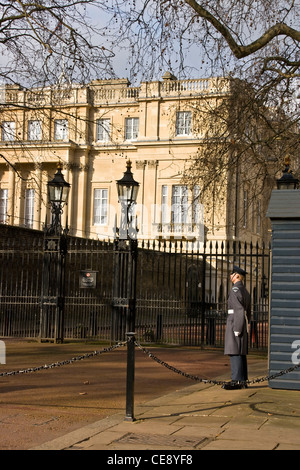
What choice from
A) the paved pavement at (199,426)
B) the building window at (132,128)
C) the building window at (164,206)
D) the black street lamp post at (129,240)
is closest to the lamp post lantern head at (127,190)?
the black street lamp post at (129,240)

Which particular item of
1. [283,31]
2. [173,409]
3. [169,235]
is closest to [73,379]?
[173,409]

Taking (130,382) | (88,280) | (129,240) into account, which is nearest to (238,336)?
(130,382)

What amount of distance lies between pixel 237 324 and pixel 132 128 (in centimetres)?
3924

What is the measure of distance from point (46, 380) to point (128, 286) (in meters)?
5.58

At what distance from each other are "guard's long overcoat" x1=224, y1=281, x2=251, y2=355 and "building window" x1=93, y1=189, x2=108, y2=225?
38.4 metres

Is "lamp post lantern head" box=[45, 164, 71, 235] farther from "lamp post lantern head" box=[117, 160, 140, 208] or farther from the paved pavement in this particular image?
the paved pavement

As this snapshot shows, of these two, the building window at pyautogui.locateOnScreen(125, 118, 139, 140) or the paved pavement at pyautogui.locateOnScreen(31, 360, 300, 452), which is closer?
the paved pavement at pyautogui.locateOnScreen(31, 360, 300, 452)

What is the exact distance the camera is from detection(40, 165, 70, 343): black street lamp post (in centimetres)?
1669

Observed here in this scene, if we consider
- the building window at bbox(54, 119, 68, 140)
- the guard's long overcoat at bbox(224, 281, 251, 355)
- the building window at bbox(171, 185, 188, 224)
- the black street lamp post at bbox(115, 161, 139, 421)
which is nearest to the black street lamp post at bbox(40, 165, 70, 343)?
the black street lamp post at bbox(115, 161, 139, 421)

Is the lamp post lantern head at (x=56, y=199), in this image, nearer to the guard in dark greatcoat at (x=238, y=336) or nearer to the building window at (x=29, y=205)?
the guard in dark greatcoat at (x=238, y=336)

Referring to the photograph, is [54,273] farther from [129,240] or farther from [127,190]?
[127,190]

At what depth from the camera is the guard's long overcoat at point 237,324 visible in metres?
10.0

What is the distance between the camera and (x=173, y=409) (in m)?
7.98
